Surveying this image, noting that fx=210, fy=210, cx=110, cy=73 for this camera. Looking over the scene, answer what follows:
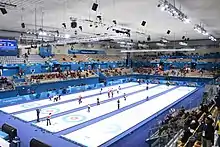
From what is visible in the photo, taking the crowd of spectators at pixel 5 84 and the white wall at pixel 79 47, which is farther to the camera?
the white wall at pixel 79 47

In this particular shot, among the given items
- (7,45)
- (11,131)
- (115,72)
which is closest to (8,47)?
(7,45)

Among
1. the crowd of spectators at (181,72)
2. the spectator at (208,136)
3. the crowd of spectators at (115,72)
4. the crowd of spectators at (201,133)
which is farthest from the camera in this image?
the crowd of spectators at (115,72)

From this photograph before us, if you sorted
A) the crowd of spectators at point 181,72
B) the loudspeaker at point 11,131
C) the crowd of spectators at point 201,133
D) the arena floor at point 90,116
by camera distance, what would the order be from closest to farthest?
the crowd of spectators at point 201,133, the loudspeaker at point 11,131, the arena floor at point 90,116, the crowd of spectators at point 181,72

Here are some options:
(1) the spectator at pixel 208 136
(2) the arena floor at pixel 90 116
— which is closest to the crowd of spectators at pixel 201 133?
(1) the spectator at pixel 208 136

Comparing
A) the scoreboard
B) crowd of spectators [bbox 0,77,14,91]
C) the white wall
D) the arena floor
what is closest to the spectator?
the arena floor

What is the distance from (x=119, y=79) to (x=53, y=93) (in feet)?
52.8

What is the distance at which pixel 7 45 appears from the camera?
2575 centimetres

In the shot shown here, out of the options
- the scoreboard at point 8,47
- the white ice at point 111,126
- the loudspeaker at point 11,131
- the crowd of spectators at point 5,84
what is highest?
the scoreboard at point 8,47

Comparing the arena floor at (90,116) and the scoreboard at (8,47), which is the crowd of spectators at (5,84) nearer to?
the arena floor at (90,116)

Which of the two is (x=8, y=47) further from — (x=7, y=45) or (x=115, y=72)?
(x=115, y=72)

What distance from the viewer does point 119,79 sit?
37906 millimetres

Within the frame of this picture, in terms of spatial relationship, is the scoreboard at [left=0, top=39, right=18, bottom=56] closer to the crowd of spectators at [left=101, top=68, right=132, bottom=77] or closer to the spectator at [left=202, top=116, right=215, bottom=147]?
the crowd of spectators at [left=101, top=68, right=132, bottom=77]

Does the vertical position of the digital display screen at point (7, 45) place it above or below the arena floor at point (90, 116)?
above

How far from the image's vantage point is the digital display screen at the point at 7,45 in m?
25.2
